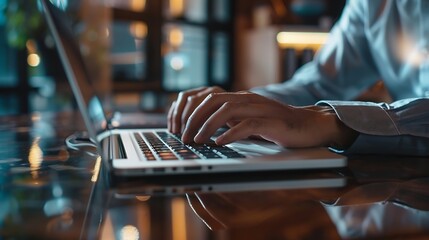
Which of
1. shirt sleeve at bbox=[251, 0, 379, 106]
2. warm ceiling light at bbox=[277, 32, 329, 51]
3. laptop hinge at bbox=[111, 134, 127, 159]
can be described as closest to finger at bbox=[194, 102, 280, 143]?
laptop hinge at bbox=[111, 134, 127, 159]

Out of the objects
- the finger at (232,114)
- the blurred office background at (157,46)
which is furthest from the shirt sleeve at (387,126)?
the blurred office background at (157,46)

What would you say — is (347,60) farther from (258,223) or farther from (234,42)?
(234,42)

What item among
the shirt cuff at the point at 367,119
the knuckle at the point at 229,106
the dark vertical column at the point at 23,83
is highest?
the knuckle at the point at 229,106

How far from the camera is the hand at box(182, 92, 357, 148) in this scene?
1.79 ft

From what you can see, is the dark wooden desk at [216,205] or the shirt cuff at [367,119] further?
the shirt cuff at [367,119]

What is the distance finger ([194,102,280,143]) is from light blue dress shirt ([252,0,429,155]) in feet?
0.41

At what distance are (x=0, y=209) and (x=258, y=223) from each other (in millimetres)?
205

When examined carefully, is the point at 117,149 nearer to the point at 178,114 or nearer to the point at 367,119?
→ the point at 178,114

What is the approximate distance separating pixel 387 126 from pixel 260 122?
0.64ft

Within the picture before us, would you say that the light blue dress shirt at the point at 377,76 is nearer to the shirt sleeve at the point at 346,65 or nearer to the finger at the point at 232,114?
the shirt sleeve at the point at 346,65

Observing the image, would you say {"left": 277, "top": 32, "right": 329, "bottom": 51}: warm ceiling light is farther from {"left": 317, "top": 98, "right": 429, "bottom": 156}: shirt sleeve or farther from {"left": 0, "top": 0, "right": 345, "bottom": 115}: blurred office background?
{"left": 317, "top": 98, "right": 429, "bottom": 156}: shirt sleeve

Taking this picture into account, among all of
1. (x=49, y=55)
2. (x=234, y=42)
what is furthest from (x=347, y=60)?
(x=234, y=42)

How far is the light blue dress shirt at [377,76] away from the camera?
626 millimetres

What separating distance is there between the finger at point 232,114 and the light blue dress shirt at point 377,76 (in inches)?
4.9
